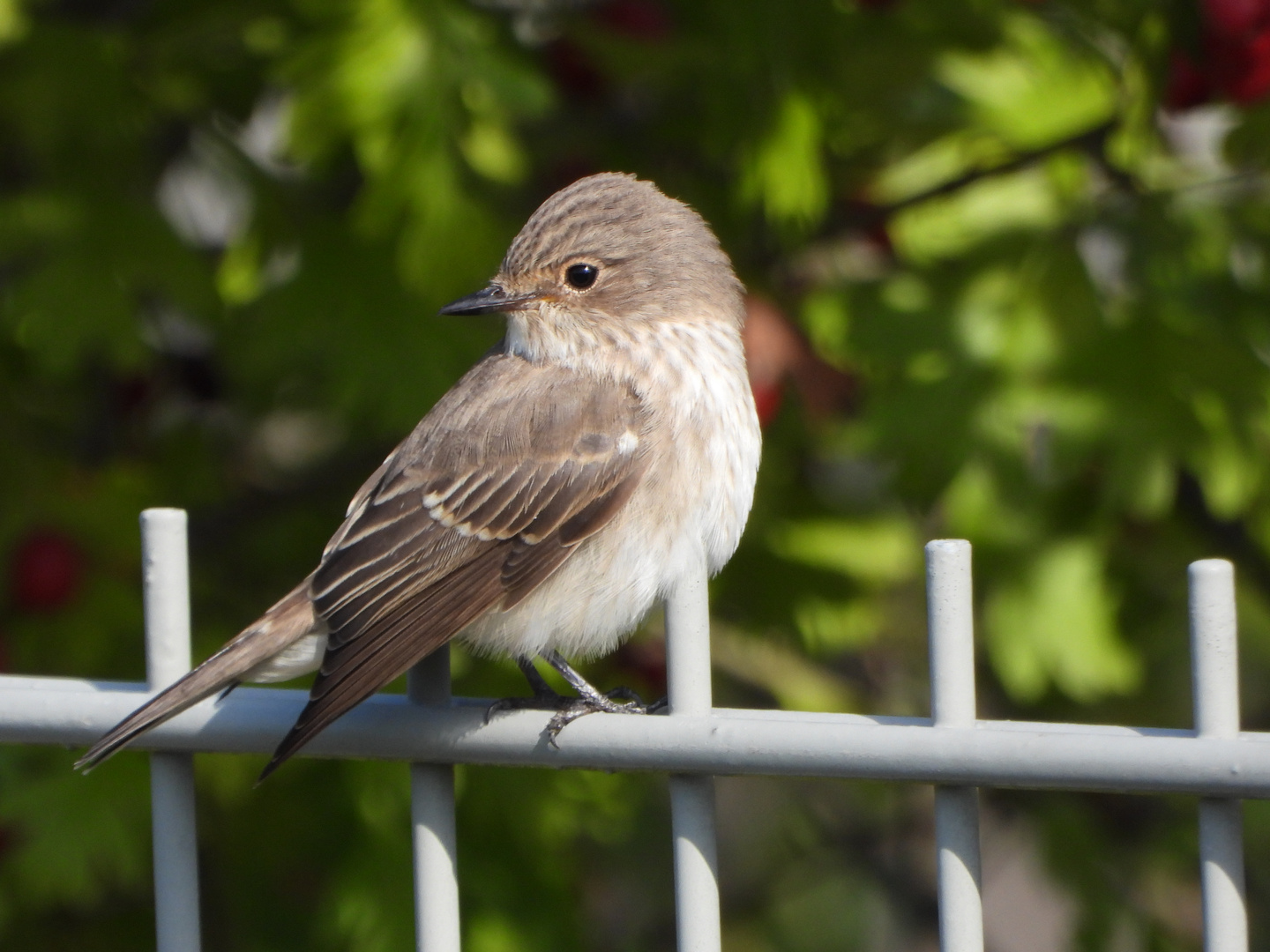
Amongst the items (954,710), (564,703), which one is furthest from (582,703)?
→ (954,710)

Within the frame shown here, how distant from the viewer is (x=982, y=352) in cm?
362

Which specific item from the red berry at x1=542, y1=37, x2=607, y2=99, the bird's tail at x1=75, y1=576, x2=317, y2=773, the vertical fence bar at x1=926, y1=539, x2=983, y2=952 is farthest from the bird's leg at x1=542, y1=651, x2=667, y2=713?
the red berry at x1=542, y1=37, x2=607, y2=99

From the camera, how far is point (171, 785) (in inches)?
97.3

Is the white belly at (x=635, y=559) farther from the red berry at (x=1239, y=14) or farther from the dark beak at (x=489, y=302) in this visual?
the red berry at (x=1239, y=14)

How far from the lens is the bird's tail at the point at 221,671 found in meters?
2.37

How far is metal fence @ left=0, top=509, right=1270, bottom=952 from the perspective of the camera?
2004 millimetres

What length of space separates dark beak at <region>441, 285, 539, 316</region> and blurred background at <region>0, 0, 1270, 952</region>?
6 cm

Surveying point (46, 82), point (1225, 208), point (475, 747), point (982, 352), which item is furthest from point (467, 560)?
point (1225, 208)

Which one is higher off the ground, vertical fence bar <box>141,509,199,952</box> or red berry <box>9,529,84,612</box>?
red berry <box>9,529,84,612</box>

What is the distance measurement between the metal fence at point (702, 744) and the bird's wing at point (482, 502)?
0.34 meters

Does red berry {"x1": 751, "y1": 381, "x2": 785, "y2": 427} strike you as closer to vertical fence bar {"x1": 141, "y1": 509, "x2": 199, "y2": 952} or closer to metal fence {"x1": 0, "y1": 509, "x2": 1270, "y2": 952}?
metal fence {"x1": 0, "y1": 509, "x2": 1270, "y2": 952}

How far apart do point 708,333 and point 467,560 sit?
913mm

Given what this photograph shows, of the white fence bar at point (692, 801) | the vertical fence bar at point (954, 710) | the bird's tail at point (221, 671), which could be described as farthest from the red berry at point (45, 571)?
the vertical fence bar at point (954, 710)

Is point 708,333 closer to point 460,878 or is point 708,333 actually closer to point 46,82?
point 460,878
